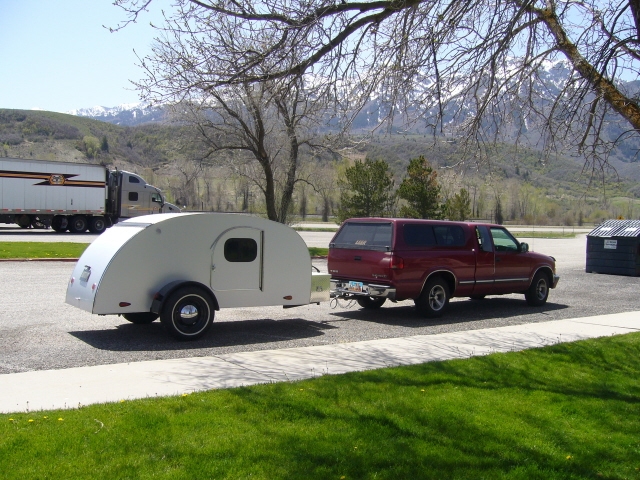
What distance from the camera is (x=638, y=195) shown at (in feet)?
44.2

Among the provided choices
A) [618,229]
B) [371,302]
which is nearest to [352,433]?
[371,302]

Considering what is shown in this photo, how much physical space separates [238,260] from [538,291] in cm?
788

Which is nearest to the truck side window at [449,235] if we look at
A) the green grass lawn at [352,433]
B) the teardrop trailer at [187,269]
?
the teardrop trailer at [187,269]

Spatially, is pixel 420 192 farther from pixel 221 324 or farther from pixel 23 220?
pixel 221 324

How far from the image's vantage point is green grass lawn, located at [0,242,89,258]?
73.0 feet

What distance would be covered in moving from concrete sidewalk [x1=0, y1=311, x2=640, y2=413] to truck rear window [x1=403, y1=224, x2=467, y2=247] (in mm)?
2130

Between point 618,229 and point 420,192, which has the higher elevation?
point 420,192

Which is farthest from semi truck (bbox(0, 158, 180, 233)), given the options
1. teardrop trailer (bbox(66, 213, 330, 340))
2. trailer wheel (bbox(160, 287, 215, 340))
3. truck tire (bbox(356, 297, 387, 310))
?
trailer wheel (bbox(160, 287, 215, 340))

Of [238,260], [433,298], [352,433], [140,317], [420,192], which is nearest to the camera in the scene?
[352,433]

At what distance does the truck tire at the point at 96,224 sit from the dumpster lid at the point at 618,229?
28474 mm

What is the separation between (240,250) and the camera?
34.9 feet

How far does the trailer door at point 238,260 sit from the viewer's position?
10375 millimetres

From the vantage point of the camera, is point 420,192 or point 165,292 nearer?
point 165,292

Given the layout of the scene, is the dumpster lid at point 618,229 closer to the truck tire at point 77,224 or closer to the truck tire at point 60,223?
the truck tire at point 77,224
